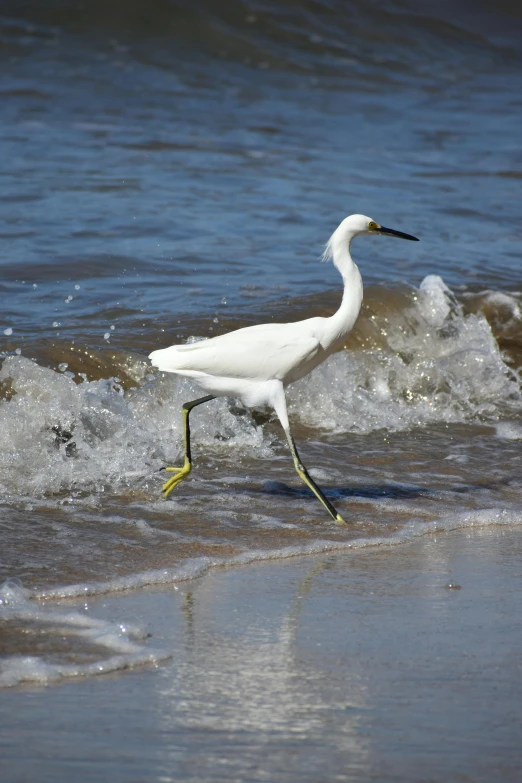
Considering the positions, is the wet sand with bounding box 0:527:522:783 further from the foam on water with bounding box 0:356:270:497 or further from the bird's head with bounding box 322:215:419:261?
the bird's head with bounding box 322:215:419:261

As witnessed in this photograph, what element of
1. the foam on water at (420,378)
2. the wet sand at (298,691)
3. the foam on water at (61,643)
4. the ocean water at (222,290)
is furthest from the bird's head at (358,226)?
the foam on water at (61,643)

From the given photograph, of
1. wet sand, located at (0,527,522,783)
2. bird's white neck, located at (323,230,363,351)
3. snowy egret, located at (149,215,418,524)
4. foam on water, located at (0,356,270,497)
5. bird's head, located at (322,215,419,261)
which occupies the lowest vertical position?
foam on water, located at (0,356,270,497)

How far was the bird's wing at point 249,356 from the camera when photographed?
16.7 feet

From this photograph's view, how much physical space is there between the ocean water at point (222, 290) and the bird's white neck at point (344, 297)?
30.6 inches

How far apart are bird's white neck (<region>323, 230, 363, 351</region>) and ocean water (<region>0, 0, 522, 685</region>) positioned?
2.55ft

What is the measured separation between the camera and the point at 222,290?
27.5 feet

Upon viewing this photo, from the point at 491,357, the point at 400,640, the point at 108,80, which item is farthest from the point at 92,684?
the point at 108,80

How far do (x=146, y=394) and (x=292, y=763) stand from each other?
398cm

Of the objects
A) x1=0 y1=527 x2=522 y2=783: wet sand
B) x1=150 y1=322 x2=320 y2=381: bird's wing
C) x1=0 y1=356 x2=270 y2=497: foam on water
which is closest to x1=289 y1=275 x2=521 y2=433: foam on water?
x1=0 y1=356 x2=270 y2=497: foam on water

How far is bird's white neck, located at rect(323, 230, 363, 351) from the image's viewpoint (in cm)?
523

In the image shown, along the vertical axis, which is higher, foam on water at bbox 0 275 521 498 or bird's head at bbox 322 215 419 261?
bird's head at bbox 322 215 419 261

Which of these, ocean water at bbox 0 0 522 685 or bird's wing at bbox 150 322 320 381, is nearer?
ocean water at bbox 0 0 522 685

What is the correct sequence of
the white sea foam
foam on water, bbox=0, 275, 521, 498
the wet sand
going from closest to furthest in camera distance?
1. the wet sand
2. the white sea foam
3. foam on water, bbox=0, 275, 521, 498

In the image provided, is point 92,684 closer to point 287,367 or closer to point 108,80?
point 287,367
